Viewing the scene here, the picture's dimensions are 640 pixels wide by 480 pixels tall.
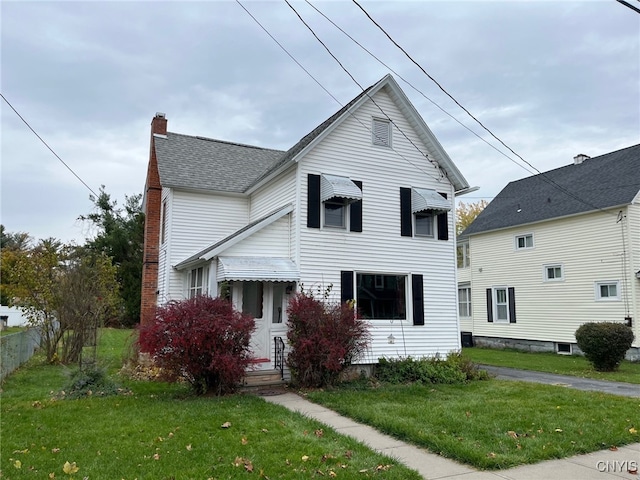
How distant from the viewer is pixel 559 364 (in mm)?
17141

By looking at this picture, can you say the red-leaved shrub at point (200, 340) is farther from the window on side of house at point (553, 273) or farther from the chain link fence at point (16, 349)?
the window on side of house at point (553, 273)

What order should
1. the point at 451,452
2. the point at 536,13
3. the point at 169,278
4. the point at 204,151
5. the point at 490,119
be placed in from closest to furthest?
the point at 451,452
the point at 536,13
the point at 490,119
the point at 169,278
the point at 204,151

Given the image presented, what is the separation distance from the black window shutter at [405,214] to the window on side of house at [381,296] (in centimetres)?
132

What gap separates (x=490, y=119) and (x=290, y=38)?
5.85 m

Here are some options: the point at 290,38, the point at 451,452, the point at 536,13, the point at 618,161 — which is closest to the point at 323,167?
the point at 290,38

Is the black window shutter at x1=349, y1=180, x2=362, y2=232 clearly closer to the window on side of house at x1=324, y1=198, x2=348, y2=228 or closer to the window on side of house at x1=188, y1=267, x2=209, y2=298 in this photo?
the window on side of house at x1=324, y1=198, x2=348, y2=228

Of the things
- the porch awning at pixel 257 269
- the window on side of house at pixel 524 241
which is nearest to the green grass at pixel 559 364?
the window on side of house at pixel 524 241

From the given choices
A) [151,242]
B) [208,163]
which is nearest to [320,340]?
[151,242]

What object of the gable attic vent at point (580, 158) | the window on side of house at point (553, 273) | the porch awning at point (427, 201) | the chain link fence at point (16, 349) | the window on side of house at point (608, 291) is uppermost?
the gable attic vent at point (580, 158)

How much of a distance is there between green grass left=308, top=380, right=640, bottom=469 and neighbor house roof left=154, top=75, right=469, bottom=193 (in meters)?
6.47

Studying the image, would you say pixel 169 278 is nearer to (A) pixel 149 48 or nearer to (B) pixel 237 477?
(A) pixel 149 48

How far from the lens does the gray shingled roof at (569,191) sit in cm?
1977

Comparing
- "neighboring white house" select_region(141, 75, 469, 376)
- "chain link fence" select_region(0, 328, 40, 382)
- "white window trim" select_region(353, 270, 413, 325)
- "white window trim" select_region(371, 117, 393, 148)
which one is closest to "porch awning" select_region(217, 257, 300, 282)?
"neighboring white house" select_region(141, 75, 469, 376)

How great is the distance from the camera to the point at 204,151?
17.6m
